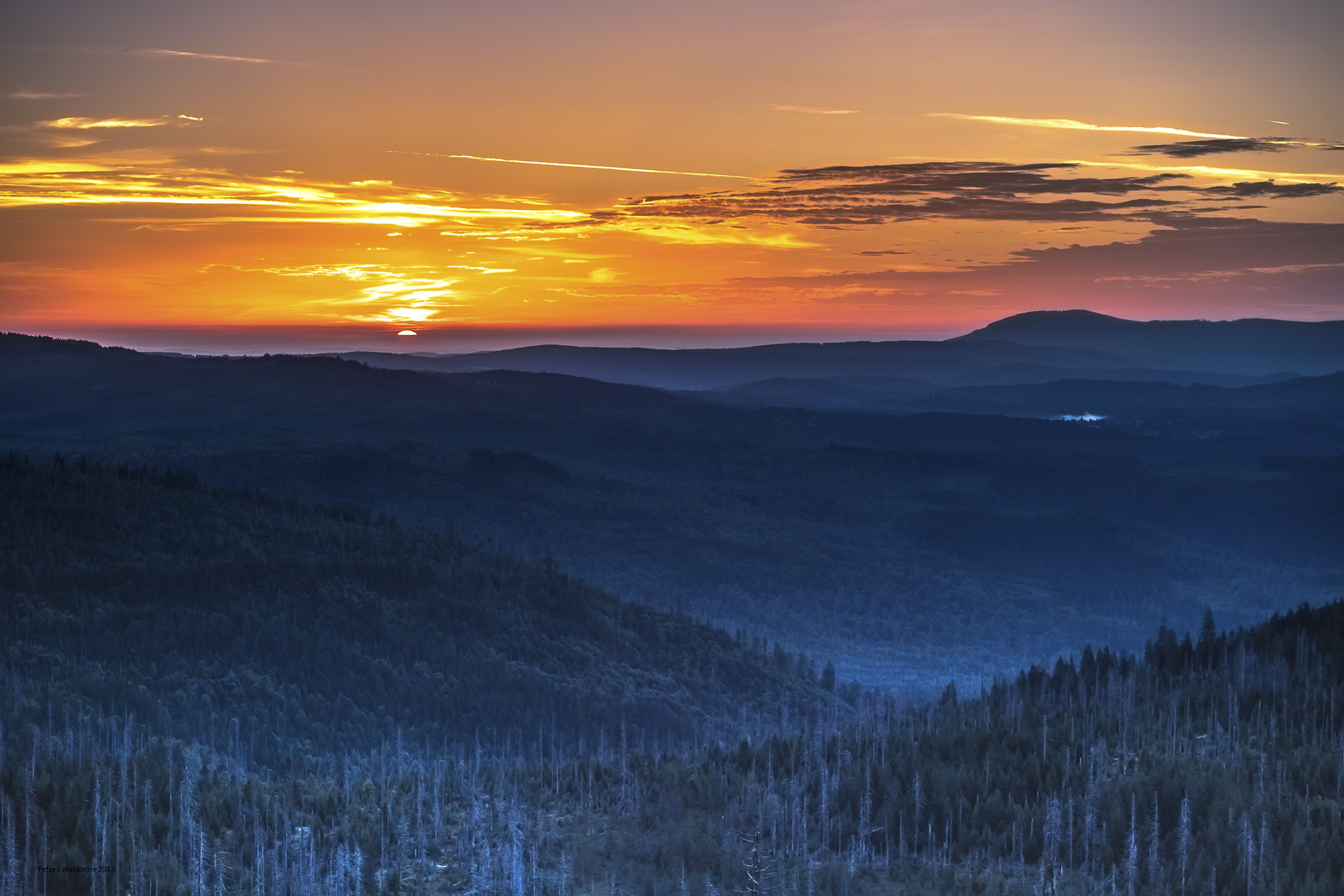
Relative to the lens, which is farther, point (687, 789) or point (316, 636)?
point (316, 636)

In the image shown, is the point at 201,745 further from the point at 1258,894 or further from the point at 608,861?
the point at 1258,894

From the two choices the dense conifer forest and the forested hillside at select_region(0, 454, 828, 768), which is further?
the forested hillside at select_region(0, 454, 828, 768)

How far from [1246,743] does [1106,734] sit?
5219 mm

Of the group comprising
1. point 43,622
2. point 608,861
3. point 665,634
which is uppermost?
point 608,861

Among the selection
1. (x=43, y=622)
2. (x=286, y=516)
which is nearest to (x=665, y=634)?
(x=286, y=516)

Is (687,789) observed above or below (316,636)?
above

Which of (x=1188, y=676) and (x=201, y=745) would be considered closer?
(x=1188, y=676)

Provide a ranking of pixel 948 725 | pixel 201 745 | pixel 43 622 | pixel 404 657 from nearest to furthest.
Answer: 1. pixel 948 725
2. pixel 201 745
3. pixel 43 622
4. pixel 404 657

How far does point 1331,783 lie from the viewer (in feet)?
169

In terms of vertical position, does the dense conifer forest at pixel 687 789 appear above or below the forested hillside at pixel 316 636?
above

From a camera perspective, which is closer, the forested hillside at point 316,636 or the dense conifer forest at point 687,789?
the dense conifer forest at point 687,789

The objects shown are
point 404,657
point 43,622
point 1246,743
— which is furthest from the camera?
point 404,657

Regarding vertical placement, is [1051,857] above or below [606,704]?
above

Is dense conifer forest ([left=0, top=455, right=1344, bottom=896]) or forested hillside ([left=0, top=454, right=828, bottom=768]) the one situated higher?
dense conifer forest ([left=0, top=455, right=1344, bottom=896])
